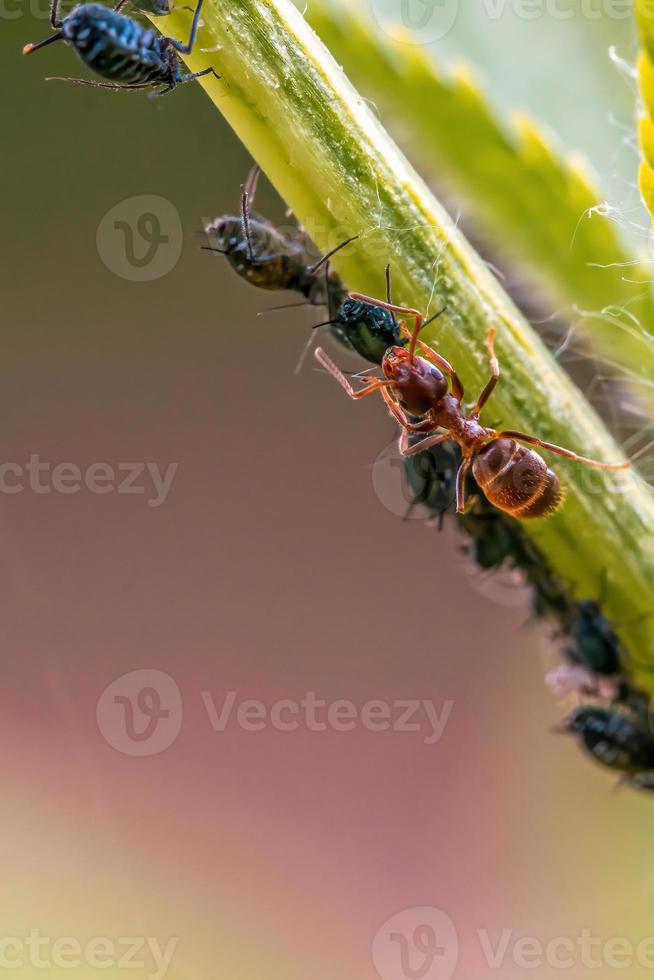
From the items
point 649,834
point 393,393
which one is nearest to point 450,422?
point 393,393

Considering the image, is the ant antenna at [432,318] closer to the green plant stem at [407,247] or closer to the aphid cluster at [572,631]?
the green plant stem at [407,247]

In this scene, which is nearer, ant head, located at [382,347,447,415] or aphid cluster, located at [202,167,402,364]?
ant head, located at [382,347,447,415]

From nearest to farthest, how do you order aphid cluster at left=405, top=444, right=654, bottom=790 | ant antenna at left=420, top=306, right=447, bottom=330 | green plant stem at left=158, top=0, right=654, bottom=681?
1. green plant stem at left=158, top=0, right=654, bottom=681
2. ant antenna at left=420, top=306, right=447, bottom=330
3. aphid cluster at left=405, top=444, right=654, bottom=790

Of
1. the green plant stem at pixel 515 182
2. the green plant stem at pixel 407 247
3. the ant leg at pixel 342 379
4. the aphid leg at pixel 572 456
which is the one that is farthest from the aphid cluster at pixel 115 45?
the aphid leg at pixel 572 456

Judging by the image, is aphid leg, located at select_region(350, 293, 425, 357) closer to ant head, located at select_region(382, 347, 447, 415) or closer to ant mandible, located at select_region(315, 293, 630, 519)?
ant mandible, located at select_region(315, 293, 630, 519)

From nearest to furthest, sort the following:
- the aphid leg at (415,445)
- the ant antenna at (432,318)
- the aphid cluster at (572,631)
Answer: the ant antenna at (432,318) → the aphid cluster at (572,631) → the aphid leg at (415,445)

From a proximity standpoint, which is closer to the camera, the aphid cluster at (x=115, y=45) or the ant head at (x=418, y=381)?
the aphid cluster at (x=115, y=45)

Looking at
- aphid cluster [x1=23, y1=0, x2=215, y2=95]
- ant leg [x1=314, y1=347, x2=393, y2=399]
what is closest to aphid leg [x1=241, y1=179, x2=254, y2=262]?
ant leg [x1=314, y1=347, x2=393, y2=399]

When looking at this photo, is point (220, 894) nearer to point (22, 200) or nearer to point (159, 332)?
point (159, 332)
